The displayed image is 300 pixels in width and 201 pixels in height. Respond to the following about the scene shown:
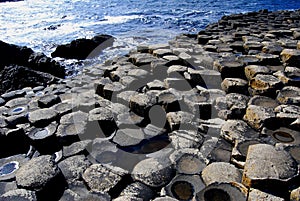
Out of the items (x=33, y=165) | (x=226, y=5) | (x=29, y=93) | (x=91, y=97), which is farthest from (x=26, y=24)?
(x=33, y=165)

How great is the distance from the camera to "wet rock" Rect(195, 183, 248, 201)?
1.79 metres

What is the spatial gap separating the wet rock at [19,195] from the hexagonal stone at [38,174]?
0.05 m

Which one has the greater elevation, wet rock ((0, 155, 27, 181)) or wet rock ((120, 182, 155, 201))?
wet rock ((120, 182, 155, 201))

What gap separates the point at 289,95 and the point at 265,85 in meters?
0.28

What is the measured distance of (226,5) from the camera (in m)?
21.7

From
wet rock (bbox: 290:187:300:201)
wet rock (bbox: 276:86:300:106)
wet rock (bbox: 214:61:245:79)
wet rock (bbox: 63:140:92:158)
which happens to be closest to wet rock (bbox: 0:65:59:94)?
wet rock (bbox: 63:140:92:158)

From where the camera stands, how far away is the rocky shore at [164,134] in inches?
77.4

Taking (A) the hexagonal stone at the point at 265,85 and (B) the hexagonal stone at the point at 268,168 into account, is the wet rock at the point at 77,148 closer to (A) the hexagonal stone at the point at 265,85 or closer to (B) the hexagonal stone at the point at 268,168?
(B) the hexagonal stone at the point at 268,168

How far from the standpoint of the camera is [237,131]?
8.04 ft

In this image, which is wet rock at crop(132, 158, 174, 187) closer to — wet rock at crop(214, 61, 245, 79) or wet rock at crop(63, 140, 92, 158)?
wet rock at crop(63, 140, 92, 158)

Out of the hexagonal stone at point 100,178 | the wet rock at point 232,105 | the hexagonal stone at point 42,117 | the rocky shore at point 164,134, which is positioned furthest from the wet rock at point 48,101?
the wet rock at point 232,105

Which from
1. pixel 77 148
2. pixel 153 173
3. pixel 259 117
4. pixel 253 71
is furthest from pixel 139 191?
pixel 253 71

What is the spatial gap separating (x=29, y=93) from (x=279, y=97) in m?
3.67

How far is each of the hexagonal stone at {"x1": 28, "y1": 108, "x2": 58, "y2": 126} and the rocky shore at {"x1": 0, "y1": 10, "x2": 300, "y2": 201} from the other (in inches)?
0.5
